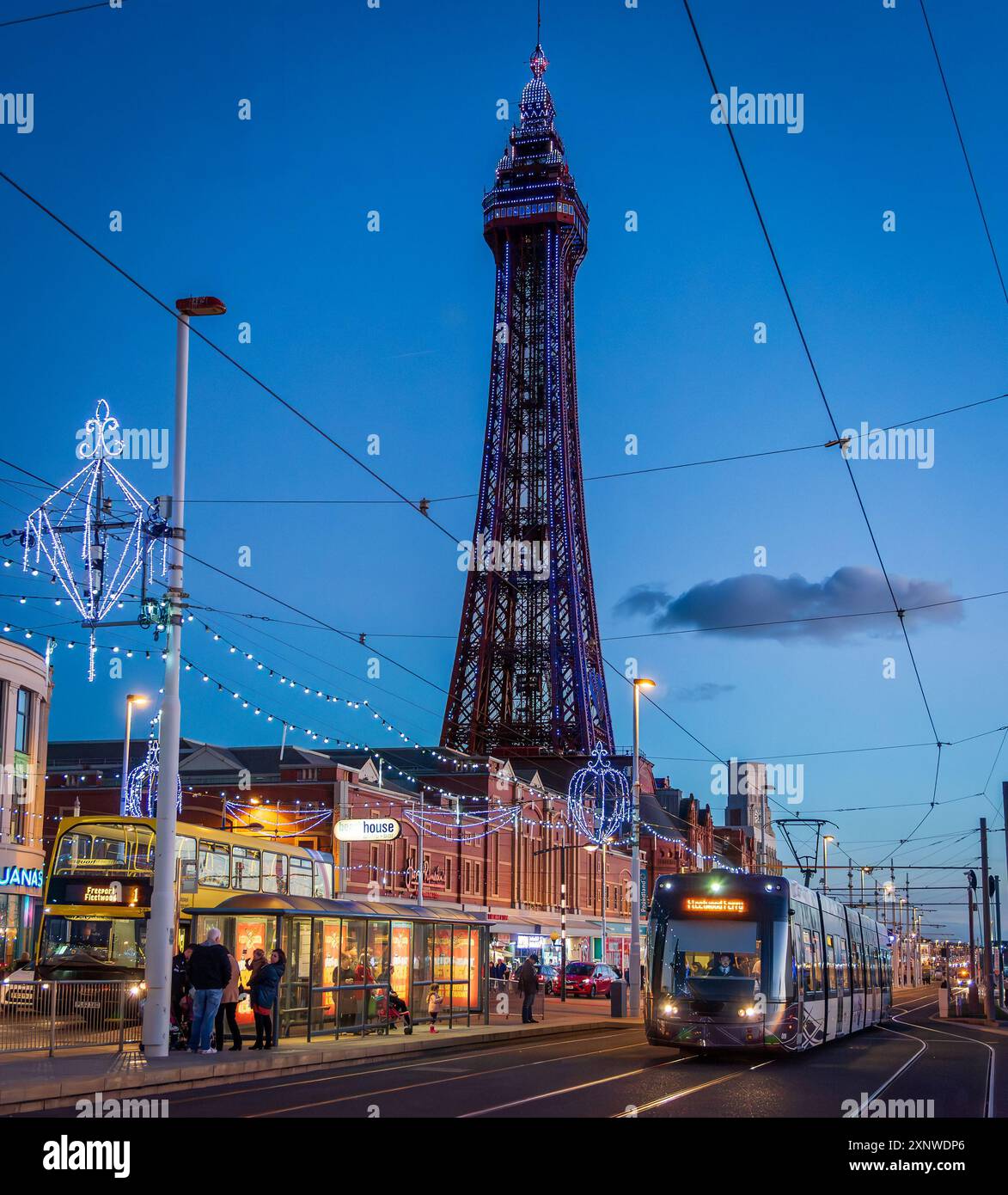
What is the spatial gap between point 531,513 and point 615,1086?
94.1 meters

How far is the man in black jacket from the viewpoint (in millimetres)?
20500

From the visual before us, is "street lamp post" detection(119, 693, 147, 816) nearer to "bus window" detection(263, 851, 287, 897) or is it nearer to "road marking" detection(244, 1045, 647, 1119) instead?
"bus window" detection(263, 851, 287, 897)

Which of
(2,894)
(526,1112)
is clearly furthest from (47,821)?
(526,1112)

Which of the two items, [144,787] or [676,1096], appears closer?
[676,1096]

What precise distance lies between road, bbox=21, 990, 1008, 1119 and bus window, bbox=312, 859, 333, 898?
10.6m

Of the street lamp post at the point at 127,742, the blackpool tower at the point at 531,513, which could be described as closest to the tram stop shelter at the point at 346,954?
the street lamp post at the point at 127,742

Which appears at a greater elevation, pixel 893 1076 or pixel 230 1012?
pixel 230 1012

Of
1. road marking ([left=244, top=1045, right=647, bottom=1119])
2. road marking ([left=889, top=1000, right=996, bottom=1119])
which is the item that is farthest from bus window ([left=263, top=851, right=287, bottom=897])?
road marking ([left=889, top=1000, right=996, bottom=1119])

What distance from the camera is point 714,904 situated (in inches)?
965

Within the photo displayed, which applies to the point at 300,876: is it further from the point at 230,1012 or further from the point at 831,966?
the point at 831,966

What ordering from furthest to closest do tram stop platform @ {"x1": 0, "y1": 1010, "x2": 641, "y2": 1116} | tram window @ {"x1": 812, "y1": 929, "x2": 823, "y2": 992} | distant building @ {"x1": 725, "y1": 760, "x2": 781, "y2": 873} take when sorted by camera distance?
distant building @ {"x1": 725, "y1": 760, "x2": 781, "y2": 873} → tram window @ {"x1": 812, "y1": 929, "x2": 823, "y2": 992} → tram stop platform @ {"x1": 0, "y1": 1010, "x2": 641, "y2": 1116}

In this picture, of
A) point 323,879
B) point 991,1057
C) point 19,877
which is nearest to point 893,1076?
point 991,1057

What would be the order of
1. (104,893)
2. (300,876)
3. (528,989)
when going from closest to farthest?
(104,893)
(528,989)
(300,876)

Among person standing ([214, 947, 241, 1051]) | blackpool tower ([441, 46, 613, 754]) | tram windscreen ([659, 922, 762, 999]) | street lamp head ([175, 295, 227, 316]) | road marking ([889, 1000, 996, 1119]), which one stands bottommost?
road marking ([889, 1000, 996, 1119])
